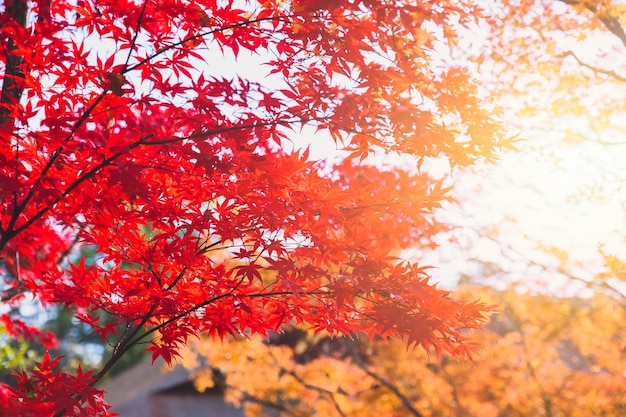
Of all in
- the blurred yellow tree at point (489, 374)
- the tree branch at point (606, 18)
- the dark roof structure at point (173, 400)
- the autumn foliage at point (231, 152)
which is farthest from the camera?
the dark roof structure at point (173, 400)

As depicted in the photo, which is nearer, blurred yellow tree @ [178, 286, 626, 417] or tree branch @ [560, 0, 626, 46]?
tree branch @ [560, 0, 626, 46]

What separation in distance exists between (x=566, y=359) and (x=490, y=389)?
5671 mm

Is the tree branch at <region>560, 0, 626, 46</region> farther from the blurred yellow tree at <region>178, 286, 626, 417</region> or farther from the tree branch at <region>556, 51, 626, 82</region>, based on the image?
the blurred yellow tree at <region>178, 286, 626, 417</region>

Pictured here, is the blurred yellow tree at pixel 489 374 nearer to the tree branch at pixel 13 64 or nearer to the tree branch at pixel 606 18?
the tree branch at pixel 606 18

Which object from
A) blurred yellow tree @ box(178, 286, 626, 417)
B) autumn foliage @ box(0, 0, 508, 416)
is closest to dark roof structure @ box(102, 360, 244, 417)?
blurred yellow tree @ box(178, 286, 626, 417)

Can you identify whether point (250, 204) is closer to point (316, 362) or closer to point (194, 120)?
point (194, 120)

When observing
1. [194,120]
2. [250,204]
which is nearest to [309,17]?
[194,120]

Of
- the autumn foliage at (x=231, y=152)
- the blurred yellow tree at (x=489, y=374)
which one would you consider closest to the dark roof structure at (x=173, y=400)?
the blurred yellow tree at (x=489, y=374)

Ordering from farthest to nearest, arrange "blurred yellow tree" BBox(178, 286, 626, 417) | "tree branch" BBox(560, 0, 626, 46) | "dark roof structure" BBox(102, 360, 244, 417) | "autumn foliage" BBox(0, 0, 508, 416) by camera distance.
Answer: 1. "dark roof structure" BBox(102, 360, 244, 417)
2. "blurred yellow tree" BBox(178, 286, 626, 417)
3. "tree branch" BBox(560, 0, 626, 46)
4. "autumn foliage" BBox(0, 0, 508, 416)

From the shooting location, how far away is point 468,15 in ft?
11.5

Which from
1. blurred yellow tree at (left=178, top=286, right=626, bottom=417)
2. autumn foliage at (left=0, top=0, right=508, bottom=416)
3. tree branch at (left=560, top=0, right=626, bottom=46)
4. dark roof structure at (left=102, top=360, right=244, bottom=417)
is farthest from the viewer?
dark roof structure at (left=102, top=360, right=244, bottom=417)

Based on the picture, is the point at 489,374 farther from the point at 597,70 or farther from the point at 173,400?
the point at 173,400

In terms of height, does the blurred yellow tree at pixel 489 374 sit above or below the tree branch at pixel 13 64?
below

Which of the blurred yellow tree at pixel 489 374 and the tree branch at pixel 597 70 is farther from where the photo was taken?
the blurred yellow tree at pixel 489 374
